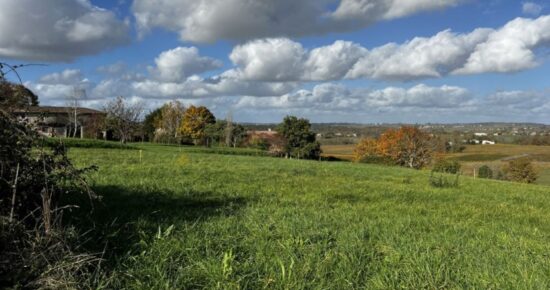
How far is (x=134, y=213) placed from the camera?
7.73m

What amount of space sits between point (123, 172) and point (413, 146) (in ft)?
250

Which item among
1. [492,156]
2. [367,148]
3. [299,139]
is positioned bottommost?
[492,156]

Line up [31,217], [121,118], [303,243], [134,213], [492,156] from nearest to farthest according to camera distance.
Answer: [31,217]
[303,243]
[134,213]
[121,118]
[492,156]

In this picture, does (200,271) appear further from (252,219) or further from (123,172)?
(123,172)

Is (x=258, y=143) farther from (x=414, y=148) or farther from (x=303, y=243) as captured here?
(x=303, y=243)

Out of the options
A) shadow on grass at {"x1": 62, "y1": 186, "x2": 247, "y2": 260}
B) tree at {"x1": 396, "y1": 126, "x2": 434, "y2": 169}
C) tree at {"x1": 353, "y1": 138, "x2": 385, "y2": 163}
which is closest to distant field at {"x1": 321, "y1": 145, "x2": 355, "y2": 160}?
tree at {"x1": 353, "y1": 138, "x2": 385, "y2": 163}

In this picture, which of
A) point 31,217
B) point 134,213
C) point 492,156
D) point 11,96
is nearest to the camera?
point 11,96

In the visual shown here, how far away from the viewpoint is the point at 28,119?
5.19 m


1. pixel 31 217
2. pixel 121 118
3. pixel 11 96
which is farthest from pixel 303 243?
pixel 121 118

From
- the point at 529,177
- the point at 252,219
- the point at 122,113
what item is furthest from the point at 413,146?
the point at 252,219

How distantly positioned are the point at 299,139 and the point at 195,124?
24.2 meters

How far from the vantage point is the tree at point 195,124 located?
9206 cm

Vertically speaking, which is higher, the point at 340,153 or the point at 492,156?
the point at 492,156

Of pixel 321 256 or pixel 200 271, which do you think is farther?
pixel 321 256
